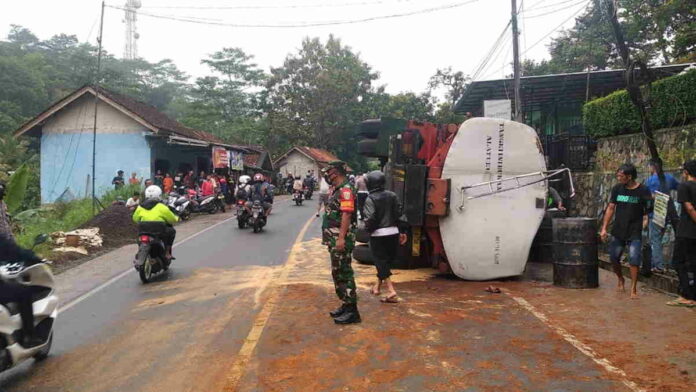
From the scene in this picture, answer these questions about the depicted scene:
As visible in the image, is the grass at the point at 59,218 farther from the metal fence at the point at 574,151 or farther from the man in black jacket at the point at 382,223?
the metal fence at the point at 574,151

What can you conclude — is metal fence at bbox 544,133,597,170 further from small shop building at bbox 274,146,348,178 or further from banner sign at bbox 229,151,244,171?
small shop building at bbox 274,146,348,178

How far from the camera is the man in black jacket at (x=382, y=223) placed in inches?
276

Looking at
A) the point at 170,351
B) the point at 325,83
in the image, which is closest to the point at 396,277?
the point at 170,351

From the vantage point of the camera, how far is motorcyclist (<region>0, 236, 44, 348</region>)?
4.44m

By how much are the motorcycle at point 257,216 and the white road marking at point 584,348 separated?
940 centimetres

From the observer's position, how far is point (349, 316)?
6098 millimetres

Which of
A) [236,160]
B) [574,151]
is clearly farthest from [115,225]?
[236,160]

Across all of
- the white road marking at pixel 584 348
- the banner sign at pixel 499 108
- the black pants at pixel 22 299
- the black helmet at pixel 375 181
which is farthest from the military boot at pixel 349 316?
the banner sign at pixel 499 108

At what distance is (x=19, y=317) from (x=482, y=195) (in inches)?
237

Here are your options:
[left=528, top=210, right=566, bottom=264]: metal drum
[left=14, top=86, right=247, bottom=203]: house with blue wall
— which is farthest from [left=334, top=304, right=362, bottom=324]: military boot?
[left=14, top=86, right=247, bottom=203]: house with blue wall

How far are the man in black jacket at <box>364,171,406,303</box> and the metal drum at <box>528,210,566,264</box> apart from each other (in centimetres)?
435

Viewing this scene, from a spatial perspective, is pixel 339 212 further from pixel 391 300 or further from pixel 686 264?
pixel 686 264

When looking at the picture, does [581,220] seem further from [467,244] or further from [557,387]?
[557,387]

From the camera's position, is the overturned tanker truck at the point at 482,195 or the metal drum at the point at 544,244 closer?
the overturned tanker truck at the point at 482,195
